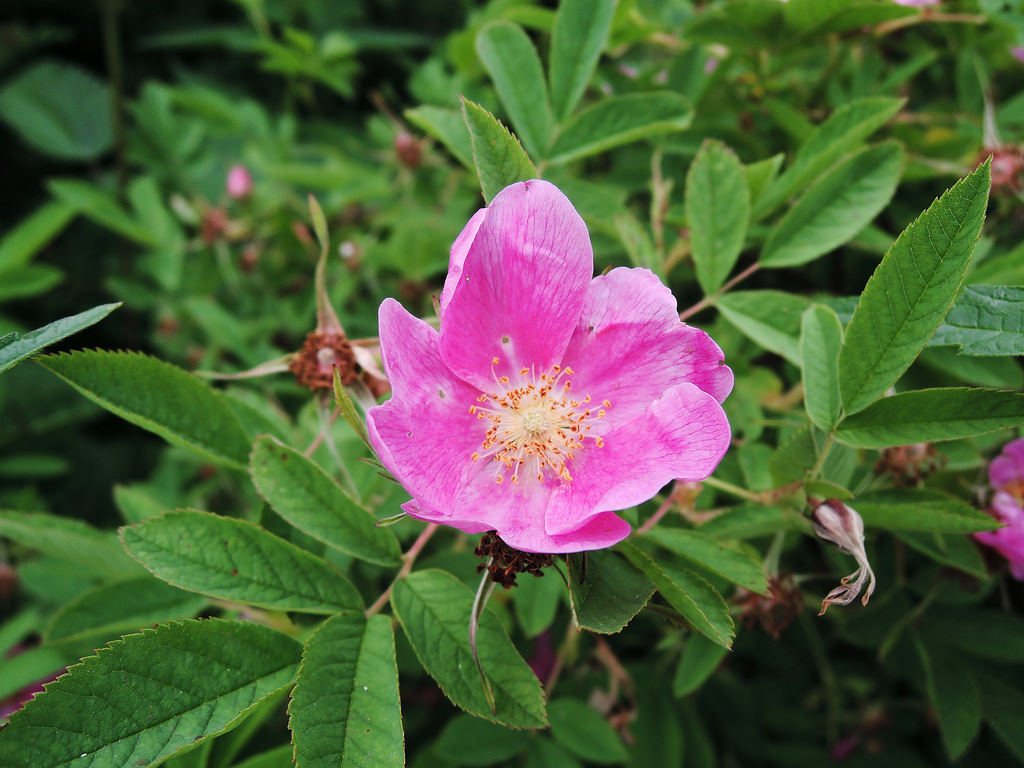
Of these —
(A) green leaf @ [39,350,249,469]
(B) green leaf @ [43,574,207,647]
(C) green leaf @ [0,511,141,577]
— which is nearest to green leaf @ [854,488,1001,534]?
(A) green leaf @ [39,350,249,469]

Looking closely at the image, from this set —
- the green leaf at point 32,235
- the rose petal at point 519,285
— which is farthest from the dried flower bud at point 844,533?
the green leaf at point 32,235

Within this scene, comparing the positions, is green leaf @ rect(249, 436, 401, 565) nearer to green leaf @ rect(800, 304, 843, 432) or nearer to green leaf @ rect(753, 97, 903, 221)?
green leaf @ rect(800, 304, 843, 432)

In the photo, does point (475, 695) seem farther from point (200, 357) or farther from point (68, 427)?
point (68, 427)

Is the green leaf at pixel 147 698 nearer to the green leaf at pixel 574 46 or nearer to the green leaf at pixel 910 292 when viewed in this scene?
the green leaf at pixel 910 292

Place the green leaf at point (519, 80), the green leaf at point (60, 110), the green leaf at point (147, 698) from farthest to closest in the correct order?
the green leaf at point (60, 110), the green leaf at point (519, 80), the green leaf at point (147, 698)

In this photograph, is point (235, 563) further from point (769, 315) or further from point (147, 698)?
point (769, 315)

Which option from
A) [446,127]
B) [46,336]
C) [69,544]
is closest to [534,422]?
[446,127]
